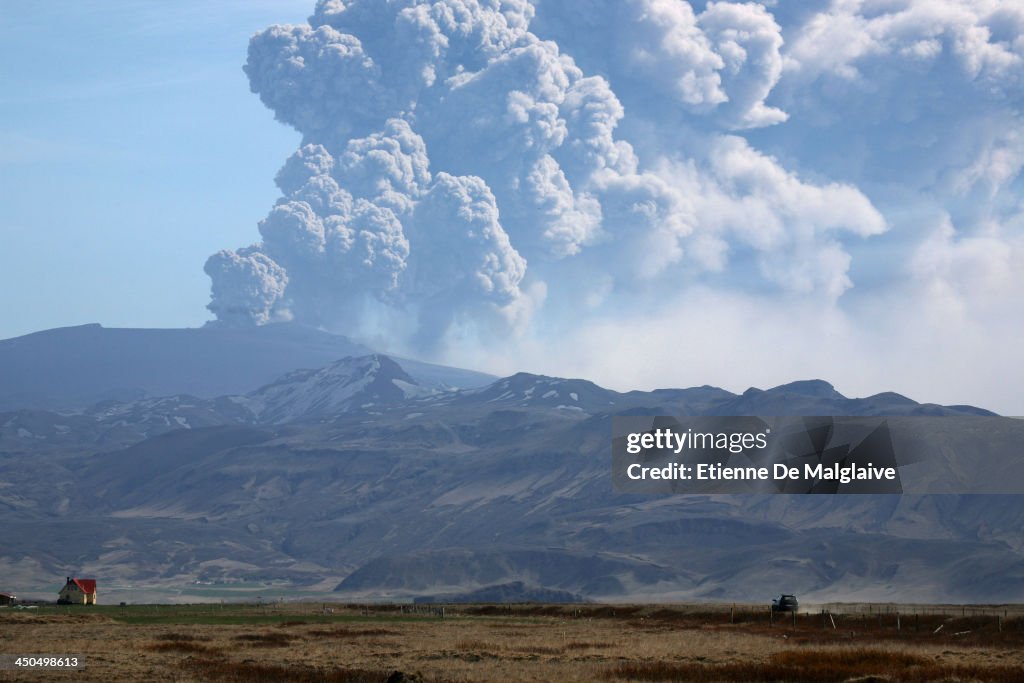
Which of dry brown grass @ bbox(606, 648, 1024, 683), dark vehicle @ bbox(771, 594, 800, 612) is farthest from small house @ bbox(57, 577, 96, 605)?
dry brown grass @ bbox(606, 648, 1024, 683)

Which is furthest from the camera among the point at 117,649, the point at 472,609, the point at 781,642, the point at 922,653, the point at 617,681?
the point at 472,609

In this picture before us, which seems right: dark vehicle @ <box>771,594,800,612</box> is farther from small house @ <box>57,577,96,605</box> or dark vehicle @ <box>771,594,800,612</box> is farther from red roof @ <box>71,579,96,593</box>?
red roof @ <box>71,579,96,593</box>

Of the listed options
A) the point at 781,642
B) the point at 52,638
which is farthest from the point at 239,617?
the point at 781,642

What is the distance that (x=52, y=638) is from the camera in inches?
3105

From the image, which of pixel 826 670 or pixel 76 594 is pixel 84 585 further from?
pixel 826 670

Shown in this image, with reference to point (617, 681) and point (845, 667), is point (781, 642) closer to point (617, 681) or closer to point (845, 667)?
point (845, 667)

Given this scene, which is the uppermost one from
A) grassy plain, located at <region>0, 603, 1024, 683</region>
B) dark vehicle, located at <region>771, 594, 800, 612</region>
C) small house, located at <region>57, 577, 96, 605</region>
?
small house, located at <region>57, 577, 96, 605</region>

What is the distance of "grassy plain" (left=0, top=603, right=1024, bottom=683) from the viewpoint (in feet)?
191

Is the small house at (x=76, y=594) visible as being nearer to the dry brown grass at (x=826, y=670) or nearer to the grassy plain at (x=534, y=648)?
the grassy plain at (x=534, y=648)

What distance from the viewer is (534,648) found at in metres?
74.0

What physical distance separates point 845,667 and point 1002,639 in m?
24.1

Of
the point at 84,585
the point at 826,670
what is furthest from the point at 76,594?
the point at 826,670

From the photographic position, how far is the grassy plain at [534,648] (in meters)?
58.3

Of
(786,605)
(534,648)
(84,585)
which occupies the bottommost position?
(534,648)
